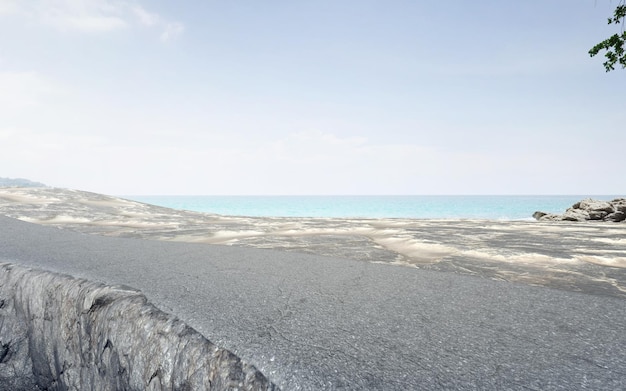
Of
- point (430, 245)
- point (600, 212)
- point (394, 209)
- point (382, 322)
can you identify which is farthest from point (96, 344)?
point (394, 209)

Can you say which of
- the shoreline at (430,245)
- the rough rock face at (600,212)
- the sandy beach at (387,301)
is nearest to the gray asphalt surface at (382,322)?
the sandy beach at (387,301)

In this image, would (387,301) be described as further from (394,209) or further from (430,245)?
(394,209)

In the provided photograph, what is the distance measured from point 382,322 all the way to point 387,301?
311 mm

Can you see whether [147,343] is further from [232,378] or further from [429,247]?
[429,247]

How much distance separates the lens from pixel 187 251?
3.62 meters

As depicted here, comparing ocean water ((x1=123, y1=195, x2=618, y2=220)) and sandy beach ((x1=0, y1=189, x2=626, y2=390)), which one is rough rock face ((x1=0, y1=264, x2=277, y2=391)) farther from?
ocean water ((x1=123, y1=195, x2=618, y2=220))

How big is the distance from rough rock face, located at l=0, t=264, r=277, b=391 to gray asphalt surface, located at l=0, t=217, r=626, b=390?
0.08 meters

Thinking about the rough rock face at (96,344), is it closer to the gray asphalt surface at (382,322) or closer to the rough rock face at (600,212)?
the gray asphalt surface at (382,322)

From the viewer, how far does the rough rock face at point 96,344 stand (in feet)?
5.37

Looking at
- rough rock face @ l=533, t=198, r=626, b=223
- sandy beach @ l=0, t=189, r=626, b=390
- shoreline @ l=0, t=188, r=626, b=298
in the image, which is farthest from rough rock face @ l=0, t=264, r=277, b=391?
rough rock face @ l=533, t=198, r=626, b=223

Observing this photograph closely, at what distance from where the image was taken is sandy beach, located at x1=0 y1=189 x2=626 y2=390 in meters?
1.37

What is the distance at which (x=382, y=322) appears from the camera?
1792 mm

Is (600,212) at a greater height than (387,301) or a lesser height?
greater

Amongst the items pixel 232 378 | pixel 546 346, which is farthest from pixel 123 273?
pixel 546 346
